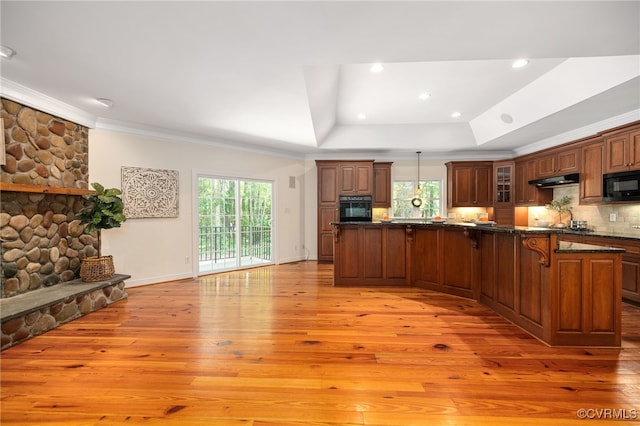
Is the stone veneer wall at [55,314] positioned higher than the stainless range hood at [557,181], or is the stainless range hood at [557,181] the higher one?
the stainless range hood at [557,181]

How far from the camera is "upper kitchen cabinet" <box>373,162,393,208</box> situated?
6.74 metres

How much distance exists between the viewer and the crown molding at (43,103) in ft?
9.62

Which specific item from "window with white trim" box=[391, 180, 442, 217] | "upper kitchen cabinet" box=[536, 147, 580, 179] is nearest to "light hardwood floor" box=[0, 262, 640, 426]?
"upper kitchen cabinet" box=[536, 147, 580, 179]

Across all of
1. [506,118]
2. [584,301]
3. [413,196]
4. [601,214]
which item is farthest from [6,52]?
[601,214]

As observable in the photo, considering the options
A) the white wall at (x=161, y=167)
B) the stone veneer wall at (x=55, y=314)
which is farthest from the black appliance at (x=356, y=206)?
the stone veneer wall at (x=55, y=314)

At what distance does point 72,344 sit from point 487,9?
Result: 4.34 meters

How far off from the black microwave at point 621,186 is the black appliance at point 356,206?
3.91 m

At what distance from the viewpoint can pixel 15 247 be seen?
9.93 ft

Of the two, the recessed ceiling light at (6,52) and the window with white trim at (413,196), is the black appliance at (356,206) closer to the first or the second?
the window with white trim at (413,196)

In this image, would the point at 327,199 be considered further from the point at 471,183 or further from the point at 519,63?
the point at 519,63

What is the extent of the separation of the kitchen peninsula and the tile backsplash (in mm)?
2245

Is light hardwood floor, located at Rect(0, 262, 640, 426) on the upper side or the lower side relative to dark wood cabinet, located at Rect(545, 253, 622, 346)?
lower

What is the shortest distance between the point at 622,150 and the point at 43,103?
24.9 ft

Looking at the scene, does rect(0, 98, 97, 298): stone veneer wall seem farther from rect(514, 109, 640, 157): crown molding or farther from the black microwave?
rect(514, 109, 640, 157): crown molding
